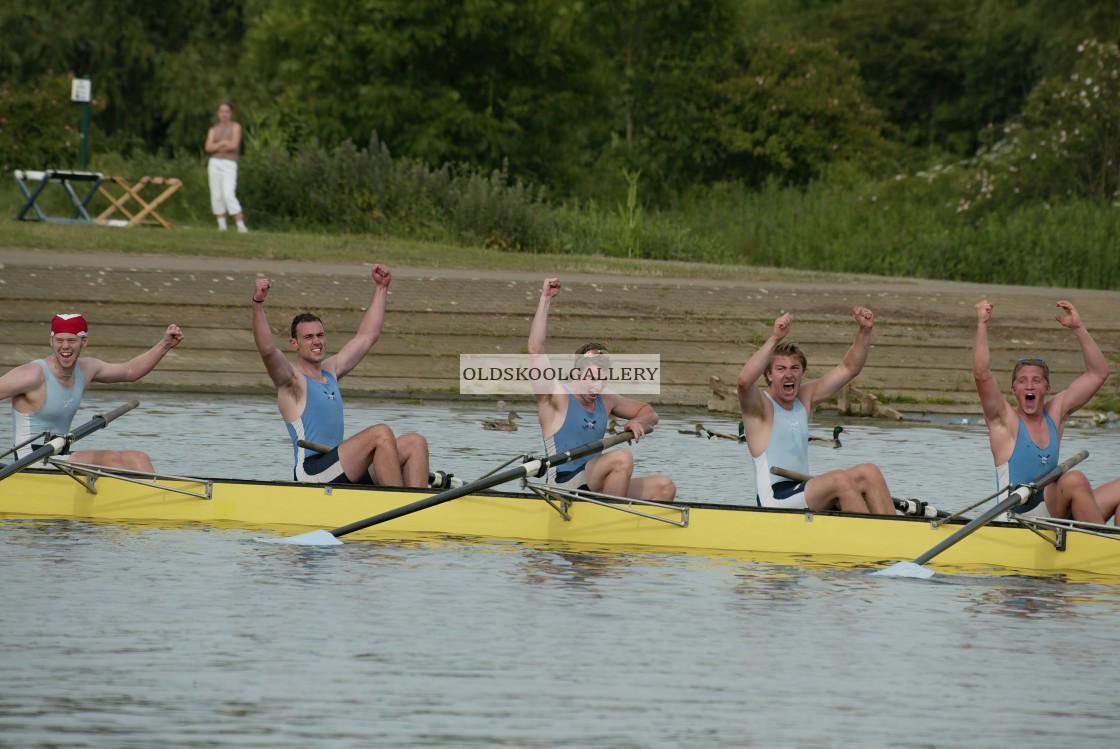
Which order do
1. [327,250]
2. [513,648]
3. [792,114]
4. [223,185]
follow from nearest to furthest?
1. [513,648]
2. [327,250]
3. [223,185]
4. [792,114]

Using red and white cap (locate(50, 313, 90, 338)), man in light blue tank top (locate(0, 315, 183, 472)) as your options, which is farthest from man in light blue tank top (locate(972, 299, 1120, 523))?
red and white cap (locate(50, 313, 90, 338))

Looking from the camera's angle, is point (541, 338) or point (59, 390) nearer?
point (541, 338)

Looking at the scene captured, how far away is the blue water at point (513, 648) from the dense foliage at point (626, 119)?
15.8 m

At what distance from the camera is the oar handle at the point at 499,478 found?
34.0 ft

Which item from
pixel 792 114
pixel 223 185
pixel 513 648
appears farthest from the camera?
pixel 792 114

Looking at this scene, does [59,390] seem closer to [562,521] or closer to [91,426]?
[91,426]

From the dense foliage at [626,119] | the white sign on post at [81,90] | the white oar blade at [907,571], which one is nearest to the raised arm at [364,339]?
the white oar blade at [907,571]

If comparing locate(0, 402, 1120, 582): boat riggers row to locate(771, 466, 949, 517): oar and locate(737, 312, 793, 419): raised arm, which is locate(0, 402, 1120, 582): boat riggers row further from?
locate(737, 312, 793, 419): raised arm

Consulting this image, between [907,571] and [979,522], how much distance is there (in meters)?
0.47

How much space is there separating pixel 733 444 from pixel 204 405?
498 centimetres

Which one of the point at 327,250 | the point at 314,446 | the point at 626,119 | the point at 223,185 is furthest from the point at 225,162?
the point at 626,119

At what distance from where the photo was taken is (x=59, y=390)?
11.2 meters

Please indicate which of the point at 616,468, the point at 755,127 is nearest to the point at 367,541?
the point at 616,468

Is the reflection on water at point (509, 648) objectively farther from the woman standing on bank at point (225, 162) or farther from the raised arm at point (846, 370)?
the woman standing on bank at point (225, 162)
